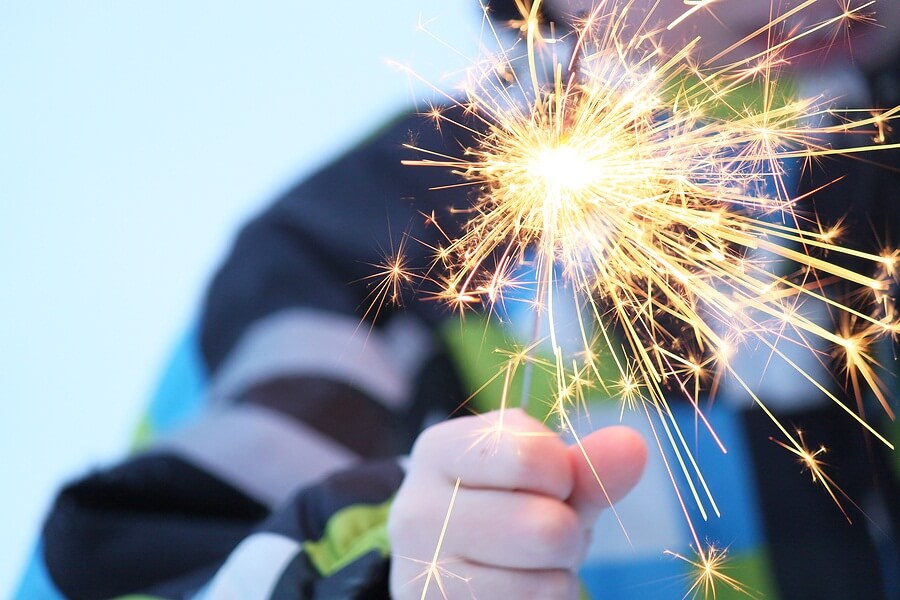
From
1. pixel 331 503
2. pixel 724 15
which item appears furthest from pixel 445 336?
pixel 724 15

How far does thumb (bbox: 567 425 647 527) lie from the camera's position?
0.27 metres

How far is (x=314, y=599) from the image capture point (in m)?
0.34

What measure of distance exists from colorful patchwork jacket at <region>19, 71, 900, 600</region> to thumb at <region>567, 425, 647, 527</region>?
0.11 meters

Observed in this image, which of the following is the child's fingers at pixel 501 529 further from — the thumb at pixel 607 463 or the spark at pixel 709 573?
the spark at pixel 709 573

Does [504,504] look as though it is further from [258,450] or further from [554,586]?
[258,450]

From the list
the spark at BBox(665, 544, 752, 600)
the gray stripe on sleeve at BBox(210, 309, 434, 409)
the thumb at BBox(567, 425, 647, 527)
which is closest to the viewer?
the thumb at BBox(567, 425, 647, 527)

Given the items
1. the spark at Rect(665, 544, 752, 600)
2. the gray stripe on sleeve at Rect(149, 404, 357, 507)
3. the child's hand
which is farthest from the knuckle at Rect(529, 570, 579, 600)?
the gray stripe on sleeve at Rect(149, 404, 357, 507)

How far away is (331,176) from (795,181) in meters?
0.38

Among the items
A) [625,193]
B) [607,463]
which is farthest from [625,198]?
[607,463]

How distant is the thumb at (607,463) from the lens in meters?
0.27

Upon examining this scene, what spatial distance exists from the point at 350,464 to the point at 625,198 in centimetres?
29

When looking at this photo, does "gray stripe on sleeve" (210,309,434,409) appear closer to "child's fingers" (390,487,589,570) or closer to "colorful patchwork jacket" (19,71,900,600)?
"colorful patchwork jacket" (19,71,900,600)

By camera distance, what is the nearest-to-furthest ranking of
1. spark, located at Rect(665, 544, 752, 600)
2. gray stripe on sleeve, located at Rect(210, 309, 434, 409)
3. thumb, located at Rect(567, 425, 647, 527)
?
thumb, located at Rect(567, 425, 647, 527) < spark, located at Rect(665, 544, 752, 600) < gray stripe on sleeve, located at Rect(210, 309, 434, 409)

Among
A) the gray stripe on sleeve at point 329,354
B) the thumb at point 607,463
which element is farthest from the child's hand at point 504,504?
the gray stripe on sleeve at point 329,354
